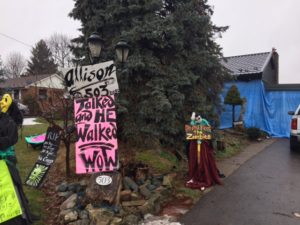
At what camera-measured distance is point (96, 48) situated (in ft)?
16.6

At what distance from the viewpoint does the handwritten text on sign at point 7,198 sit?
3.19m

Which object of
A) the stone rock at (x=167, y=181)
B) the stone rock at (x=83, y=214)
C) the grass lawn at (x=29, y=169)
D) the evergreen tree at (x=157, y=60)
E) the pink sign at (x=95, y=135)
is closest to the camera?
the stone rock at (x=83, y=214)

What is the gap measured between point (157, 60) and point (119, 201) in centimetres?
420

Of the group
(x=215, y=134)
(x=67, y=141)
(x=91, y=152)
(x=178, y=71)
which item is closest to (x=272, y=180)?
(x=215, y=134)

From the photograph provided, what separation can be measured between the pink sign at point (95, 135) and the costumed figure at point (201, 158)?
1.97 m

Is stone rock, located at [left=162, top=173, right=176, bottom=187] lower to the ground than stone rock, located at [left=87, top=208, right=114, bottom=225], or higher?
higher

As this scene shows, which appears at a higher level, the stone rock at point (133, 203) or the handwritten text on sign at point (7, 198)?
the handwritten text on sign at point (7, 198)

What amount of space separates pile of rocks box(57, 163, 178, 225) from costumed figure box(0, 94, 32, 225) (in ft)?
2.51

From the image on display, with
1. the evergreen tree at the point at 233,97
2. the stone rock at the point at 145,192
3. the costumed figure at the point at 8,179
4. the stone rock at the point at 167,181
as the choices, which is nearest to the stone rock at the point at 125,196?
the stone rock at the point at 145,192

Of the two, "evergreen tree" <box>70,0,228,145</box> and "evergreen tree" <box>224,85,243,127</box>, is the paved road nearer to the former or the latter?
"evergreen tree" <box>70,0,228,145</box>

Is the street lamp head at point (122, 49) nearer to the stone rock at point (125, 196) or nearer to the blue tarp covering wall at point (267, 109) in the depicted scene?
the stone rock at point (125, 196)

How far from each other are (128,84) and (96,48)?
2.42 m

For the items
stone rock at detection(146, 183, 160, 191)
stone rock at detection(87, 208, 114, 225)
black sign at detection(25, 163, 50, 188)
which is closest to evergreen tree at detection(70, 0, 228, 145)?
stone rock at detection(146, 183, 160, 191)

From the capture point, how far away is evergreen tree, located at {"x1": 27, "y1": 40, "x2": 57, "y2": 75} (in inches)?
1586
